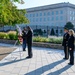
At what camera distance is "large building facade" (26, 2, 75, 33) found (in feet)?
326

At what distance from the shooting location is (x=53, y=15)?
102312 mm

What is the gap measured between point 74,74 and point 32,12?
10519cm

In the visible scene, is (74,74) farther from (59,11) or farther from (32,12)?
(32,12)

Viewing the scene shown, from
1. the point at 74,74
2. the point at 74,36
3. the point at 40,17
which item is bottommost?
the point at 74,74

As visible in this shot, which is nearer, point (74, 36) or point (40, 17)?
point (74, 36)

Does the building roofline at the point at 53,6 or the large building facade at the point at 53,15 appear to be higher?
the building roofline at the point at 53,6

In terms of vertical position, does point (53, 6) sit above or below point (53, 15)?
above

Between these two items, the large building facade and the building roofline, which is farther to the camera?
the building roofline

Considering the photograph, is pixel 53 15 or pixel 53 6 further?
pixel 53 6

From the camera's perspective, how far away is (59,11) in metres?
101

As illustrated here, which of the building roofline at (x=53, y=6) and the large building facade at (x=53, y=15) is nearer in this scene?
the large building facade at (x=53, y=15)

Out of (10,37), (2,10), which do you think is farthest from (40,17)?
(2,10)

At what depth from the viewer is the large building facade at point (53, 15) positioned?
326 feet

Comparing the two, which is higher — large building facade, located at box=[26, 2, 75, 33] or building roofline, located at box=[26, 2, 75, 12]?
building roofline, located at box=[26, 2, 75, 12]
